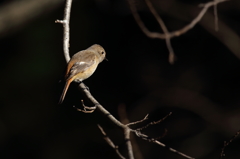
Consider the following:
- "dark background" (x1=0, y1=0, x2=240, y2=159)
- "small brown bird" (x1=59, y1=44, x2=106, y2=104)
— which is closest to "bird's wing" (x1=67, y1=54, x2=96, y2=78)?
"small brown bird" (x1=59, y1=44, x2=106, y2=104)

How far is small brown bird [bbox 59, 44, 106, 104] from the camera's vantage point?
499 cm

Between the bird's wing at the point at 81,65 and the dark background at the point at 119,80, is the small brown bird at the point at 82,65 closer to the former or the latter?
the bird's wing at the point at 81,65

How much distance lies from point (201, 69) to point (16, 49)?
355cm

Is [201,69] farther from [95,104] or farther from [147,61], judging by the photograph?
[95,104]

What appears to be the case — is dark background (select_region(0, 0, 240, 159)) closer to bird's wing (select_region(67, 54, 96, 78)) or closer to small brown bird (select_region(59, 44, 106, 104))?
small brown bird (select_region(59, 44, 106, 104))

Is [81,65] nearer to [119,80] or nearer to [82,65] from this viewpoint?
[82,65]

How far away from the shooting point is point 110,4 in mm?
8148

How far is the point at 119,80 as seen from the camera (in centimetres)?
842

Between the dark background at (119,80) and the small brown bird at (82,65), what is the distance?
72.7 inches

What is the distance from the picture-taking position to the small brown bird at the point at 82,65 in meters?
4.99

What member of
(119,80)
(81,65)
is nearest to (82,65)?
(81,65)

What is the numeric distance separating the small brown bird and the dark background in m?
1.85

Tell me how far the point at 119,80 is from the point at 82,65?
326cm

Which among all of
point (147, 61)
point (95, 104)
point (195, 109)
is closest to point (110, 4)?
point (147, 61)
